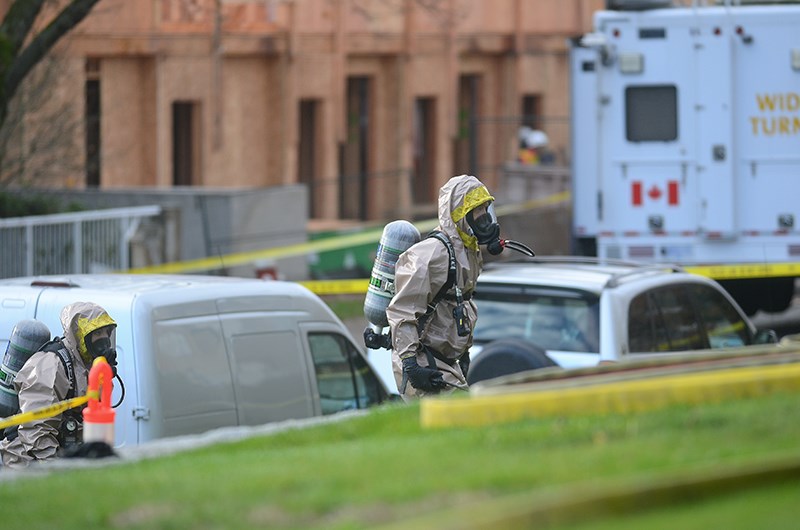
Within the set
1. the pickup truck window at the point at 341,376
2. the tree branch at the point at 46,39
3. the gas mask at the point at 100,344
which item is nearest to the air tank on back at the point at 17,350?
the gas mask at the point at 100,344

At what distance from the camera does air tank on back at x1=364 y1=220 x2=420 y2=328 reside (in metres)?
8.03

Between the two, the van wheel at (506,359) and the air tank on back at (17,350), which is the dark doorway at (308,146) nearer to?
the van wheel at (506,359)

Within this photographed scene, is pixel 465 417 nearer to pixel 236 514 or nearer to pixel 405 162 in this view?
pixel 236 514

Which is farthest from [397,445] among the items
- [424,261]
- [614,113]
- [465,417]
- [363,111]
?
[363,111]

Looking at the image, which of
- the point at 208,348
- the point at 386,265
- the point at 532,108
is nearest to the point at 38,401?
the point at 208,348

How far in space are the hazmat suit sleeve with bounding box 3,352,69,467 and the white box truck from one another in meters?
8.90

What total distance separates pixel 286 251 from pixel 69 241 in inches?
127

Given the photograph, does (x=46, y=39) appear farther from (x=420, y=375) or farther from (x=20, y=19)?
(x=420, y=375)

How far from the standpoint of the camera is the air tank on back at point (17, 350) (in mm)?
7148

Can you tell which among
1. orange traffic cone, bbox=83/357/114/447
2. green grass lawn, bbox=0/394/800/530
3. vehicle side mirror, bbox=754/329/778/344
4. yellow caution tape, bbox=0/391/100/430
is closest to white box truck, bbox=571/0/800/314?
vehicle side mirror, bbox=754/329/778/344

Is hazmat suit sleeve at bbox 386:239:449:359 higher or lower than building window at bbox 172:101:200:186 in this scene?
lower

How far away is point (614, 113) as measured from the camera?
49.6 ft

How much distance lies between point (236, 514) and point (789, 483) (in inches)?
63.9

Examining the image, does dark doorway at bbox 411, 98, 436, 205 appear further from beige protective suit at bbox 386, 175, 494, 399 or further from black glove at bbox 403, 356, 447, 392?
black glove at bbox 403, 356, 447, 392
